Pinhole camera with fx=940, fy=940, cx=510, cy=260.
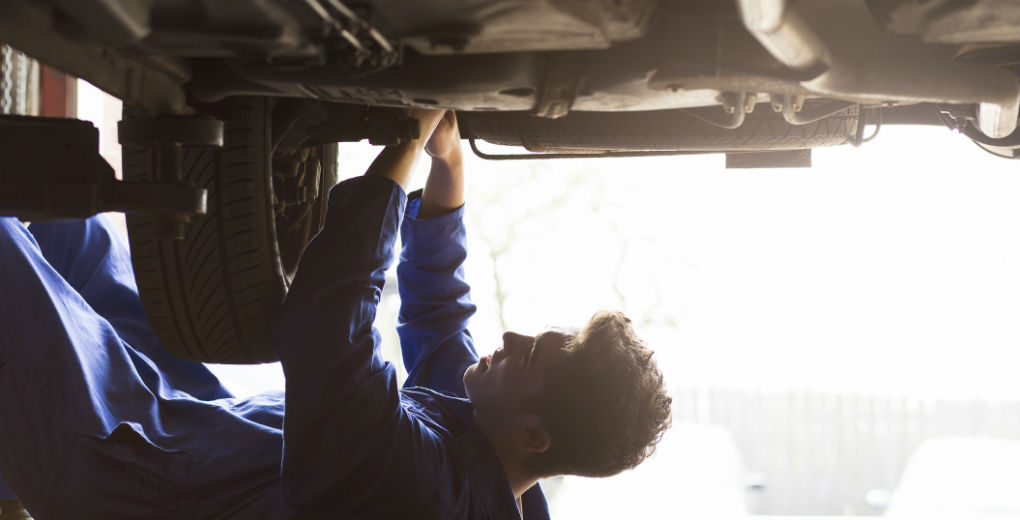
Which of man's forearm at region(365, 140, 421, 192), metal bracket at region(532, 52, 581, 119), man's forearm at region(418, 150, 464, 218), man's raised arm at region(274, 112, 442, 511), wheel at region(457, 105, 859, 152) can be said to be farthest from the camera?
man's forearm at region(418, 150, 464, 218)

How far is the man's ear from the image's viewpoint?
179cm

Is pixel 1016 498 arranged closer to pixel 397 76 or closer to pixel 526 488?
pixel 526 488

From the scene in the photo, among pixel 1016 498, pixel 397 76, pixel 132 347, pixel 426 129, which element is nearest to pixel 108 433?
pixel 132 347

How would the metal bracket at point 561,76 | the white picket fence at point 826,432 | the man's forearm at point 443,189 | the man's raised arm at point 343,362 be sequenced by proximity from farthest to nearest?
the white picket fence at point 826,432, the man's forearm at point 443,189, the man's raised arm at point 343,362, the metal bracket at point 561,76

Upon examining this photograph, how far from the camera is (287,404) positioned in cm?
147

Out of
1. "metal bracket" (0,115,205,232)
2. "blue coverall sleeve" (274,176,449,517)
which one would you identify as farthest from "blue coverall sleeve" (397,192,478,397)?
"metal bracket" (0,115,205,232)

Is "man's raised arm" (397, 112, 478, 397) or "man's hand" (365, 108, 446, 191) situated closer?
"man's hand" (365, 108, 446, 191)

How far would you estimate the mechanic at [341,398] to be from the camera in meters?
1.47

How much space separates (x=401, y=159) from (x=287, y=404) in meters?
0.45

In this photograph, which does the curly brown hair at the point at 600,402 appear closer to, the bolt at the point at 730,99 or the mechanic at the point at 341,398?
the mechanic at the point at 341,398

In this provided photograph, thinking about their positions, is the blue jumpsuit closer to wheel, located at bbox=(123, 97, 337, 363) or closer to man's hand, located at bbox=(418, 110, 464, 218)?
man's hand, located at bbox=(418, 110, 464, 218)

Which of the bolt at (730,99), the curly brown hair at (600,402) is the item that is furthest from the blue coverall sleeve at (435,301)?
the bolt at (730,99)

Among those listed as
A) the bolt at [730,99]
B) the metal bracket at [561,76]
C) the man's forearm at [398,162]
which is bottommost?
the man's forearm at [398,162]

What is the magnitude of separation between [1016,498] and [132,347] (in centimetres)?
508
